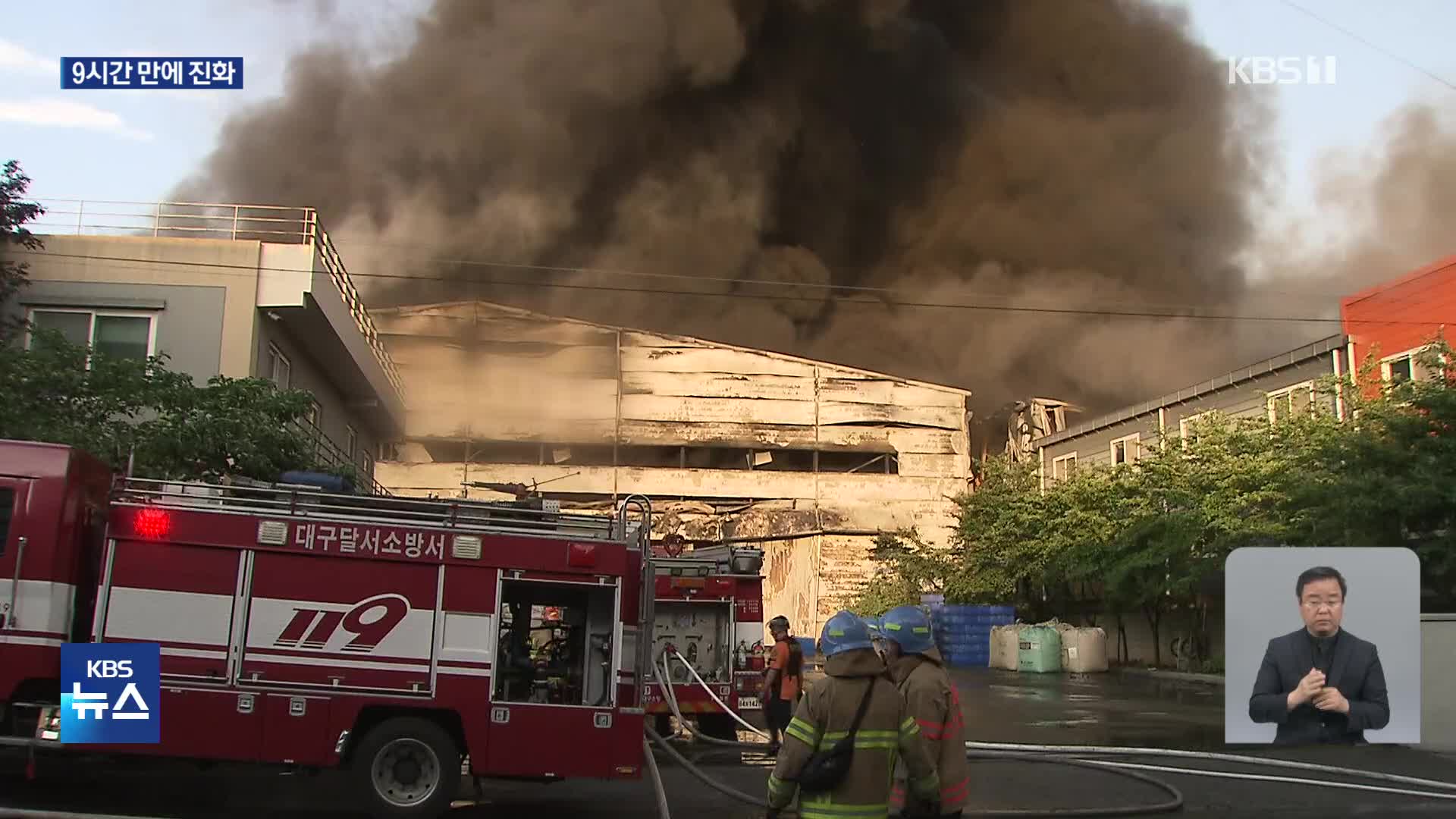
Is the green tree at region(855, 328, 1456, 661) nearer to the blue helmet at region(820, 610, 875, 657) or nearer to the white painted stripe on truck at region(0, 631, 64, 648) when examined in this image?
the blue helmet at region(820, 610, 875, 657)

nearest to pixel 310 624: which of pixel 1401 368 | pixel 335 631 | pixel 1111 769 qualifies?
Answer: pixel 335 631

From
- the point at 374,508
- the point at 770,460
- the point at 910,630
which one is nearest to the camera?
the point at 910,630

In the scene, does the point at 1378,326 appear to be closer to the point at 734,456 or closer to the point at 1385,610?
the point at 1385,610

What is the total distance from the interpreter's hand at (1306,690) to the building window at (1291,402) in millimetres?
11914

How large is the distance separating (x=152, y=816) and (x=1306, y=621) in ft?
31.0

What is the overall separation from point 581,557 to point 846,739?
4.25 m

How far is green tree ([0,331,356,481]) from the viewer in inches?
468

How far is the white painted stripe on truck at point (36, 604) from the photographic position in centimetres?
754

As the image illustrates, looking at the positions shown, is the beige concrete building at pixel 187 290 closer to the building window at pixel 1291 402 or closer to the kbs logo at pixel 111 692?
the kbs logo at pixel 111 692

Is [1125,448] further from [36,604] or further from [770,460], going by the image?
[36,604]

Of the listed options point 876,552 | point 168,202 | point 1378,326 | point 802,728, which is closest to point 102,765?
point 802,728

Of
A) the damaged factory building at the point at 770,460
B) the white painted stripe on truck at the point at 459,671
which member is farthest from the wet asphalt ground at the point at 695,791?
the damaged factory building at the point at 770,460

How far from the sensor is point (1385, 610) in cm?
1087

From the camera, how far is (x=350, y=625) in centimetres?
765
